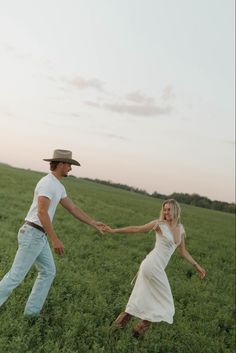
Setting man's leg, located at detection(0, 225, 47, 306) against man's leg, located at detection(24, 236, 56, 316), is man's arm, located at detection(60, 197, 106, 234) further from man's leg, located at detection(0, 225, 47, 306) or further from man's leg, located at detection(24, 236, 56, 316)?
man's leg, located at detection(0, 225, 47, 306)

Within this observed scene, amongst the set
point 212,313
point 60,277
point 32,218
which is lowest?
point 212,313

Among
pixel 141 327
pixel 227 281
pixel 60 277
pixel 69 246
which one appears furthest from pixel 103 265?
pixel 141 327

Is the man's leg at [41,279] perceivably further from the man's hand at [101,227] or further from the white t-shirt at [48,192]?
the man's hand at [101,227]

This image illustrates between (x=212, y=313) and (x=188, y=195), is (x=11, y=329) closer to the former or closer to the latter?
(x=212, y=313)

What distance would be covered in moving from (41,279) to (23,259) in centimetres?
73

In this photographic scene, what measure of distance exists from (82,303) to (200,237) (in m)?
19.2

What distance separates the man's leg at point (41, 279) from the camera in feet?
31.2

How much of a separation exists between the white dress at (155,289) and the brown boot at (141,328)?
14.9 inches

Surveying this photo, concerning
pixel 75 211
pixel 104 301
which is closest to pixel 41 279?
pixel 75 211

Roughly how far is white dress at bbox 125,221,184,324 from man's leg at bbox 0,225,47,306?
6.87 ft

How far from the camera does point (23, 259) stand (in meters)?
9.03

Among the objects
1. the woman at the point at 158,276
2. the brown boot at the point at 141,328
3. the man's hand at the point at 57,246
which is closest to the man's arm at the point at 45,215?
the man's hand at the point at 57,246

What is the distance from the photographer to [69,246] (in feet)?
60.3

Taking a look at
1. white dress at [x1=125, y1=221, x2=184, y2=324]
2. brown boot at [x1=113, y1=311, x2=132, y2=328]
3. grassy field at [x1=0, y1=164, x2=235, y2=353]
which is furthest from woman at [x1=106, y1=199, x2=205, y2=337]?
grassy field at [x1=0, y1=164, x2=235, y2=353]
